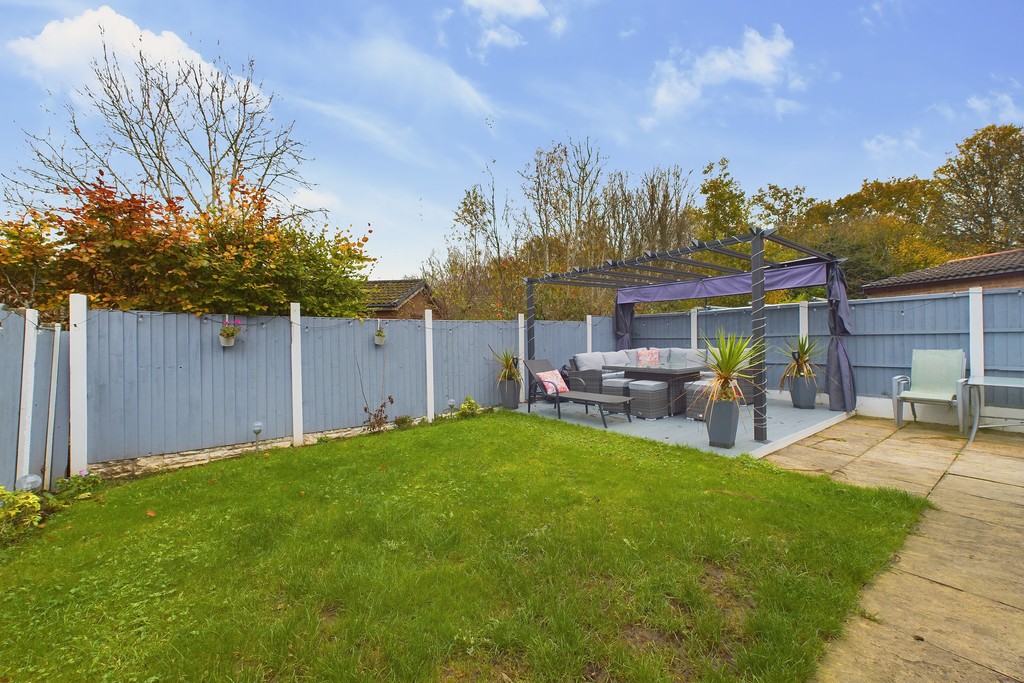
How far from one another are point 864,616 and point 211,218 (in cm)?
645

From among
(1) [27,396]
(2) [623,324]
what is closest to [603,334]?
(2) [623,324]

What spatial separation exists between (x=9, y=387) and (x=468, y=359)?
5151 millimetres

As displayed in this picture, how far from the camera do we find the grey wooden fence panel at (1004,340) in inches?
216

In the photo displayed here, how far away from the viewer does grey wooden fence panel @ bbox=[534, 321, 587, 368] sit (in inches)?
335

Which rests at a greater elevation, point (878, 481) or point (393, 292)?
point (393, 292)


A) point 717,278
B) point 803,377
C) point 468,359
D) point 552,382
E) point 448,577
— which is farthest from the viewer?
point 717,278

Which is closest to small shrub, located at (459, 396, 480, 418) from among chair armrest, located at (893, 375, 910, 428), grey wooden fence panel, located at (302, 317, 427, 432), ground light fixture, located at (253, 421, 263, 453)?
grey wooden fence panel, located at (302, 317, 427, 432)

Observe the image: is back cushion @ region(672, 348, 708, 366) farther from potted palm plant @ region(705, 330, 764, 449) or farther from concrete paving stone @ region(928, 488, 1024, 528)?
concrete paving stone @ region(928, 488, 1024, 528)

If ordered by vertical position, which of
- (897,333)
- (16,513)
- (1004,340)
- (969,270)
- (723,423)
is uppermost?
(969,270)

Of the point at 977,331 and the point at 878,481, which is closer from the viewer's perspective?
the point at 878,481

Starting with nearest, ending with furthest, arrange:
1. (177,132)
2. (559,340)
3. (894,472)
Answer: (894,472) < (559,340) < (177,132)

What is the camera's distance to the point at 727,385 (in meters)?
4.72

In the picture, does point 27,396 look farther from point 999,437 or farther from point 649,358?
point 999,437

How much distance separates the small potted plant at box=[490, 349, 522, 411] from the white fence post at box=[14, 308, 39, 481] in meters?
5.53
